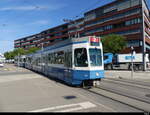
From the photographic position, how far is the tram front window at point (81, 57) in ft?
39.8

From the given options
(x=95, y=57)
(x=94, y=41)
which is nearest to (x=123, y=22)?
(x=94, y=41)

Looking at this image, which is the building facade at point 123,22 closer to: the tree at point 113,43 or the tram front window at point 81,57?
the tree at point 113,43

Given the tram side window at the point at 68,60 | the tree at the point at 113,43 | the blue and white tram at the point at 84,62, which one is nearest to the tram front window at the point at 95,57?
the blue and white tram at the point at 84,62

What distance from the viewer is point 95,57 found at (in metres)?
12.4

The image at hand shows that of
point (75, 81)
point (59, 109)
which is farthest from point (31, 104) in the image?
point (75, 81)

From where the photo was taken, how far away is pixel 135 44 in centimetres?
5825

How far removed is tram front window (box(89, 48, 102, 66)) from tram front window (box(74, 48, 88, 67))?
1.19ft

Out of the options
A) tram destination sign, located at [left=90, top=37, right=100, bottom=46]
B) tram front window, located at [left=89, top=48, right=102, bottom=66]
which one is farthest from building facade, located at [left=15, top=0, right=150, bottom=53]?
tram front window, located at [left=89, top=48, right=102, bottom=66]

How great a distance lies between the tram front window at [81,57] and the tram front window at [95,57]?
36cm

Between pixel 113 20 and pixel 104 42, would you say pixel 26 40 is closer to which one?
pixel 113 20

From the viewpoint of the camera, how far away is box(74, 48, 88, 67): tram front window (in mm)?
A: 12140

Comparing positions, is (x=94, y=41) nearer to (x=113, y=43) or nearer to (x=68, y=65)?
(x=68, y=65)

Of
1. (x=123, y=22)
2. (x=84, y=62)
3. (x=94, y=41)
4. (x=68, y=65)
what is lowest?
(x=68, y=65)

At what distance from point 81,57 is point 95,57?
863mm
